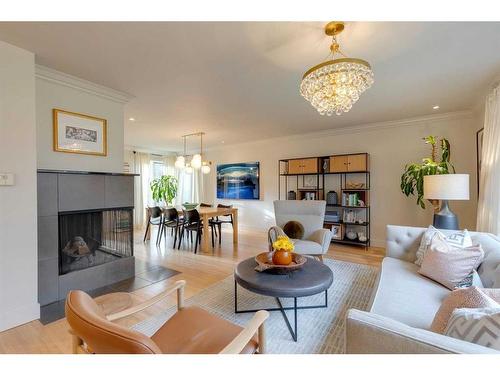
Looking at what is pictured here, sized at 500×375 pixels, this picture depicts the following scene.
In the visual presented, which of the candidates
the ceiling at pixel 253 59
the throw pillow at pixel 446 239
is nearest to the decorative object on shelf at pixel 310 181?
the ceiling at pixel 253 59

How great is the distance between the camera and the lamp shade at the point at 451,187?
7.95ft

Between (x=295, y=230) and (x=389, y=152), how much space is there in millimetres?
2478

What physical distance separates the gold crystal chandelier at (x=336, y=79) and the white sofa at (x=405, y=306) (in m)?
1.47

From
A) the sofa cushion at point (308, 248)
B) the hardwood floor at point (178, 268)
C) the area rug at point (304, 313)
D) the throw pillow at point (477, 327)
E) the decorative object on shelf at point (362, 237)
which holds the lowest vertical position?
the hardwood floor at point (178, 268)

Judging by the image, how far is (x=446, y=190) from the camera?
8.07 ft

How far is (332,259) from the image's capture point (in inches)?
140

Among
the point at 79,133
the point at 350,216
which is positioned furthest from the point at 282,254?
the point at 350,216

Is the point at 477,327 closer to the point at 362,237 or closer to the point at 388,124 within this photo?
the point at 362,237

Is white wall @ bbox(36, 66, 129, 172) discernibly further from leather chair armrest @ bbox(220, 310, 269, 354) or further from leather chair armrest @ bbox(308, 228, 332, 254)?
leather chair armrest @ bbox(308, 228, 332, 254)

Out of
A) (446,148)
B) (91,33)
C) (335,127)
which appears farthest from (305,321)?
(335,127)

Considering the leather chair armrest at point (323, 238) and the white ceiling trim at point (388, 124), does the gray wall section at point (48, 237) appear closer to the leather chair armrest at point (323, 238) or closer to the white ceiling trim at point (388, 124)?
the leather chair armrest at point (323, 238)

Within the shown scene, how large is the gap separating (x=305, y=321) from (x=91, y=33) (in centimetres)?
292

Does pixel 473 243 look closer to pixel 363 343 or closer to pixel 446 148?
pixel 363 343
